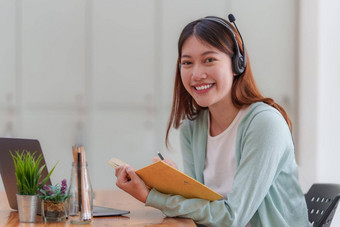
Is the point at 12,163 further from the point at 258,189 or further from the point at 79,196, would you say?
the point at 258,189

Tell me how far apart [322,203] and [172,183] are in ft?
1.85

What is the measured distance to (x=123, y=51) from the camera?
14.0 feet

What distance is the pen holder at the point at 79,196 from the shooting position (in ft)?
4.97

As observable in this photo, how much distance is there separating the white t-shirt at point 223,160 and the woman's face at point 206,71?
0.12 metres

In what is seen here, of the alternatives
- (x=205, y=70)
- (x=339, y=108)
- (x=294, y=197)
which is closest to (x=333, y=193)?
(x=294, y=197)

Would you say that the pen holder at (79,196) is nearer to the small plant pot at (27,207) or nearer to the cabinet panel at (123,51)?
the small plant pot at (27,207)

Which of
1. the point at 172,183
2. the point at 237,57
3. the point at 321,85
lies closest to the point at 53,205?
the point at 172,183

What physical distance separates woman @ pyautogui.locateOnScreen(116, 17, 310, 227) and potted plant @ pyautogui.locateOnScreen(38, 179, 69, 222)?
0.19m

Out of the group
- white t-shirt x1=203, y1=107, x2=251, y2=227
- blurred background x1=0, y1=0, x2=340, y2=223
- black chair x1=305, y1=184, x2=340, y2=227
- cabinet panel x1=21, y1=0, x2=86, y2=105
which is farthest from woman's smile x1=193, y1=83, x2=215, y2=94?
cabinet panel x1=21, y1=0, x2=86, y2=105

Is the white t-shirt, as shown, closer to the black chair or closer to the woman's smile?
the woman's smile

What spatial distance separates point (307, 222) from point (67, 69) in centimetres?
280

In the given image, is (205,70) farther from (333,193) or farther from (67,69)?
(67,69)

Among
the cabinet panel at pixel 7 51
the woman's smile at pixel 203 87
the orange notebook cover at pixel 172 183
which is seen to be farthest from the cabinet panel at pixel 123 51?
the orange notebook cover at pixel 172 183

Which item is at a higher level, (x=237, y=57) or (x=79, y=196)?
(x=237, y=57)
